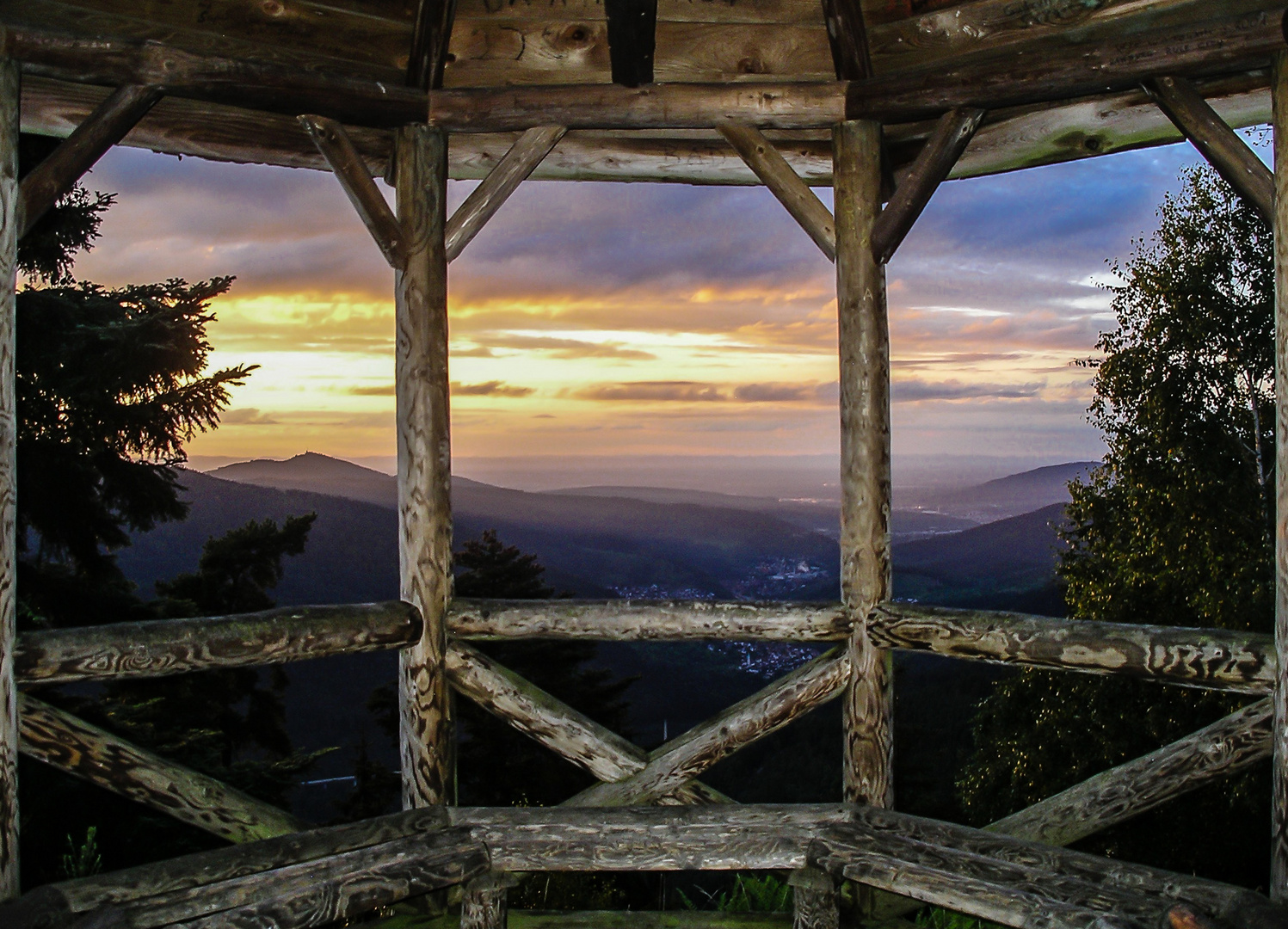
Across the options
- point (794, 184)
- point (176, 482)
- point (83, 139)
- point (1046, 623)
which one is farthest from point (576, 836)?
point (176, 482)

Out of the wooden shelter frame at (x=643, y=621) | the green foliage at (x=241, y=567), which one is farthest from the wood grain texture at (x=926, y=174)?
the green foliage at (x=241, y=567)

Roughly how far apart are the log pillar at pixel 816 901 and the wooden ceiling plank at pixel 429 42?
3193mm

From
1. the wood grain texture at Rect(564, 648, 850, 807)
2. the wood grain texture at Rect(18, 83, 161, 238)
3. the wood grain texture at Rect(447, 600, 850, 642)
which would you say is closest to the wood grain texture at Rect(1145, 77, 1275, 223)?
the wood grain texture at Rect(447, 600, 850, 642)

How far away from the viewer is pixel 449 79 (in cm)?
430

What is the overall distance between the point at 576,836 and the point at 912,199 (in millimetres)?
2564

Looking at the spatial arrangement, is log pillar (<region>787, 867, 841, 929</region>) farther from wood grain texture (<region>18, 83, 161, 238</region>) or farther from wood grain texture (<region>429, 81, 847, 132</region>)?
wood grain texture (<region>18, 83, 161, 238</region>)

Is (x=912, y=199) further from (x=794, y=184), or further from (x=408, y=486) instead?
(x=408, y=486)

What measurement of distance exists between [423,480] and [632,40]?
1.75 metres

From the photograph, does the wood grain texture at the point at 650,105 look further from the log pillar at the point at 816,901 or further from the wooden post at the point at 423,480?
the log pillar at the point at 816,901

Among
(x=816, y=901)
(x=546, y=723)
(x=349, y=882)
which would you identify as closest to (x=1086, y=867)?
(x=816, y=901)

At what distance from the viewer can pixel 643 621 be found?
4.00 m

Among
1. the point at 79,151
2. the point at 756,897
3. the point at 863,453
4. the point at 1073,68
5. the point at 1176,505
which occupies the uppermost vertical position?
the point at 1073,68

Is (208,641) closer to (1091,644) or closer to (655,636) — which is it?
(655,636)

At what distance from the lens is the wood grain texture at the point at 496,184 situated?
4023 mm
